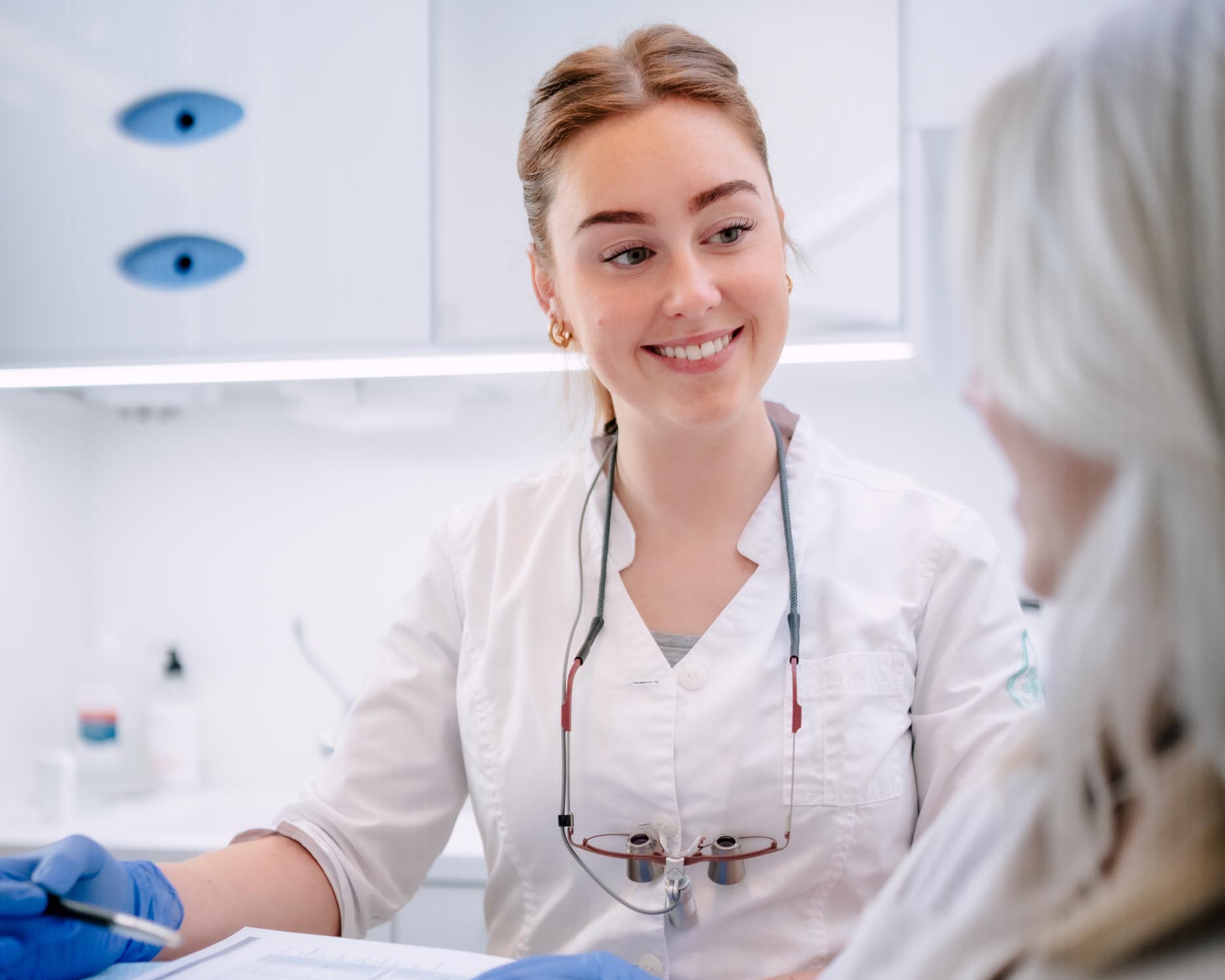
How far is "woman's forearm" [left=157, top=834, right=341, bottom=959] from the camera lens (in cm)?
100

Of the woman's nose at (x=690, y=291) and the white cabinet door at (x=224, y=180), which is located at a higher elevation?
the white cabinet door at (x=224, y=180)

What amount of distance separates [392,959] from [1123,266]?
77 centimetres

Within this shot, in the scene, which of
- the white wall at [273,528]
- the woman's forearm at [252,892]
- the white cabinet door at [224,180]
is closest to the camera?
the woman's forearm at [252,892]

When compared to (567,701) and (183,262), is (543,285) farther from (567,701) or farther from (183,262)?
(183,262)

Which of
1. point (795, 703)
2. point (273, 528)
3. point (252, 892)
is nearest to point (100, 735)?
point (273, 528)

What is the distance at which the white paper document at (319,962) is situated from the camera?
0.85 metres

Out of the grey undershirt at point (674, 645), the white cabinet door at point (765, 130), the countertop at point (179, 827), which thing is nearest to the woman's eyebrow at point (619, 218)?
the grey undershirt at point (674, 645)

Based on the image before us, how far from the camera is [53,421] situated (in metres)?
2.17

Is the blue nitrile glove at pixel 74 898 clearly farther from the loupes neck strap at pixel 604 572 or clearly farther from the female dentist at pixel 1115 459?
the female dentist at pixel 1115 459

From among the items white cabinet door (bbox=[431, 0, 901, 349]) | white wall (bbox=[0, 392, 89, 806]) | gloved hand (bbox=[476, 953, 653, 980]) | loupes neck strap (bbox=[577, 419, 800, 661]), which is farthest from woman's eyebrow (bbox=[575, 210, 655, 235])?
white wall (bbox=[0, 392, 89, 806])

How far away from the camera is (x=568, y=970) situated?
834 millimetres

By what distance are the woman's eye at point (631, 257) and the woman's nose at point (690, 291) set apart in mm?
44

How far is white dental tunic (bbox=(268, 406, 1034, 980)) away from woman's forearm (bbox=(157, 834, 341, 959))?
0.07 ft

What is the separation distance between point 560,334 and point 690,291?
273 millimetres
